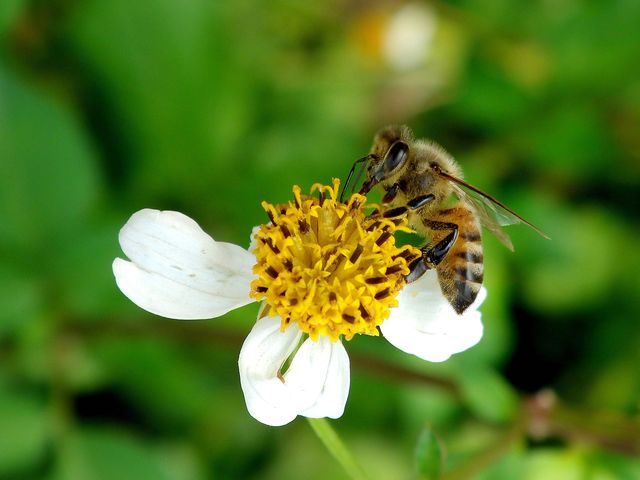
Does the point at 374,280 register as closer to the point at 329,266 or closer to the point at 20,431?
the point at 329,266

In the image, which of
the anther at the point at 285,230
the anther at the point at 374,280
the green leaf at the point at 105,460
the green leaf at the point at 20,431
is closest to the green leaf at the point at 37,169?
the green leaf at the point at 20,431

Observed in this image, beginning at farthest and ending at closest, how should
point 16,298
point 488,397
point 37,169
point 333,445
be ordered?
point 37,169 → point 16,298 → point 488,397 → point 333,445

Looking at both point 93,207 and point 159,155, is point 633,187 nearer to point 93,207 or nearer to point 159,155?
point 159,155

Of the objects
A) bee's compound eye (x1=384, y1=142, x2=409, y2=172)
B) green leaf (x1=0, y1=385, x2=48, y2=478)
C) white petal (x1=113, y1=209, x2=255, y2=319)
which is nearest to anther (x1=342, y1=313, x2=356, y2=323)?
white petal (x1=113, y1=209, x2=255, y2=319)

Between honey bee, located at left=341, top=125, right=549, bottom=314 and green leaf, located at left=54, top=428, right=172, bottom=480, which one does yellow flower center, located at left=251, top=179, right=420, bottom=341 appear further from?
green leaf, located at left=54, top=428, right=172, bottom=480

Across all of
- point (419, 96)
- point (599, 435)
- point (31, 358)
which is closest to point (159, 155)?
point (31, 358)

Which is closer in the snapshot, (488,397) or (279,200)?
(488,397)

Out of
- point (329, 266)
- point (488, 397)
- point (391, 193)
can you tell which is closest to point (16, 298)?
point (329, 266)

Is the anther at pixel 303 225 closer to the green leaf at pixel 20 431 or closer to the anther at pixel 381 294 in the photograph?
the anther at pixel 381 294
